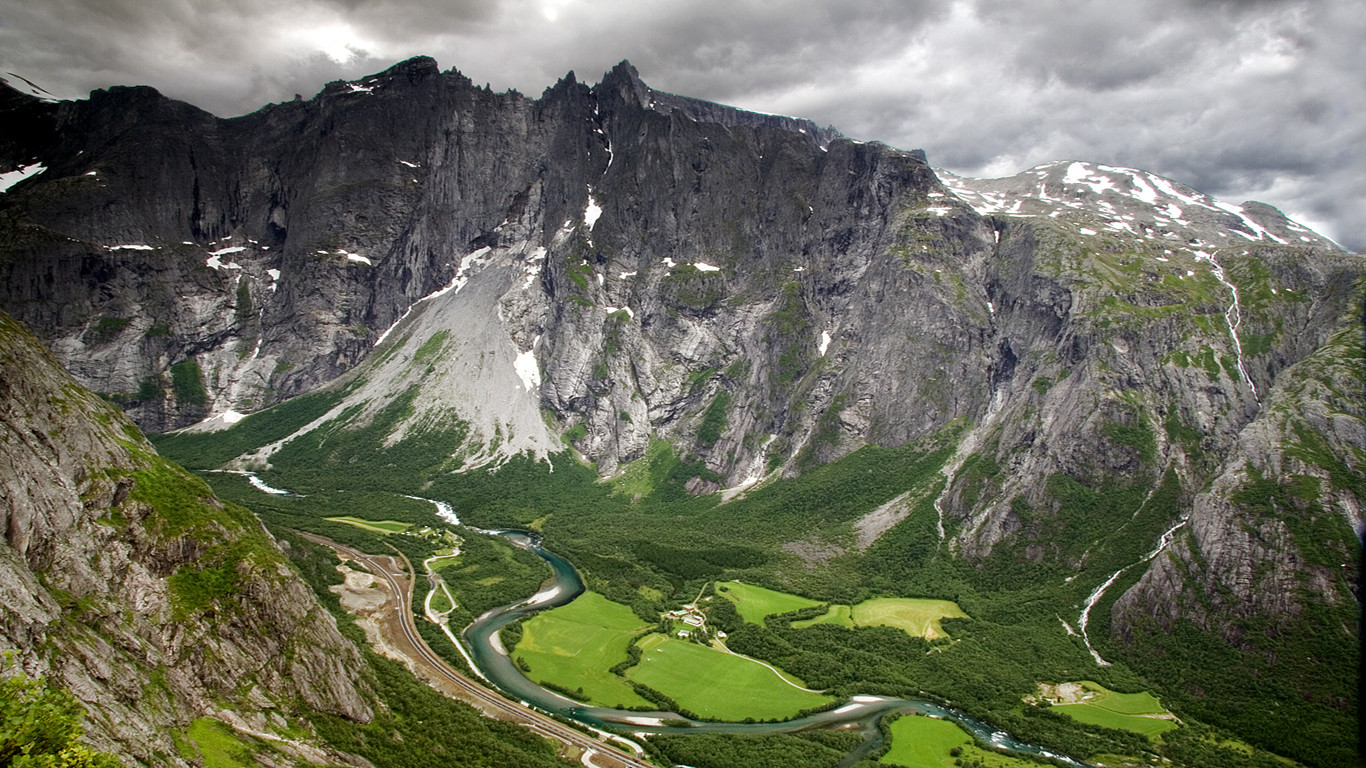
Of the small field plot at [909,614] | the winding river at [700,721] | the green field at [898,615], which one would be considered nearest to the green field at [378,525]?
the winding river at [700,721]

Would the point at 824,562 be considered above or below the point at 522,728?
above

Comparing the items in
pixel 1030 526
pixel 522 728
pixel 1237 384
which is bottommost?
pixel 522 728

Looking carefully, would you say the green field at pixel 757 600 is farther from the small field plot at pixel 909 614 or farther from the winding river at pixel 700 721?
the winding river at pixel 700 721

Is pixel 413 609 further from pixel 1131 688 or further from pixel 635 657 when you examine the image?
pixel 1131 688

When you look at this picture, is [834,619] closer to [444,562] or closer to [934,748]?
[934,748]

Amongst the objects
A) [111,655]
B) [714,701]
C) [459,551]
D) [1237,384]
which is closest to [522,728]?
[714,701]

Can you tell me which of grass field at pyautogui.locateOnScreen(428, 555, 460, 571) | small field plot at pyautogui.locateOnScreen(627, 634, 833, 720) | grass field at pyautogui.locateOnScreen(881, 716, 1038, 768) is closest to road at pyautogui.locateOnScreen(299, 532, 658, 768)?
grass field at pyautogui.locateOnScreen(428, 555, 460, 571)
